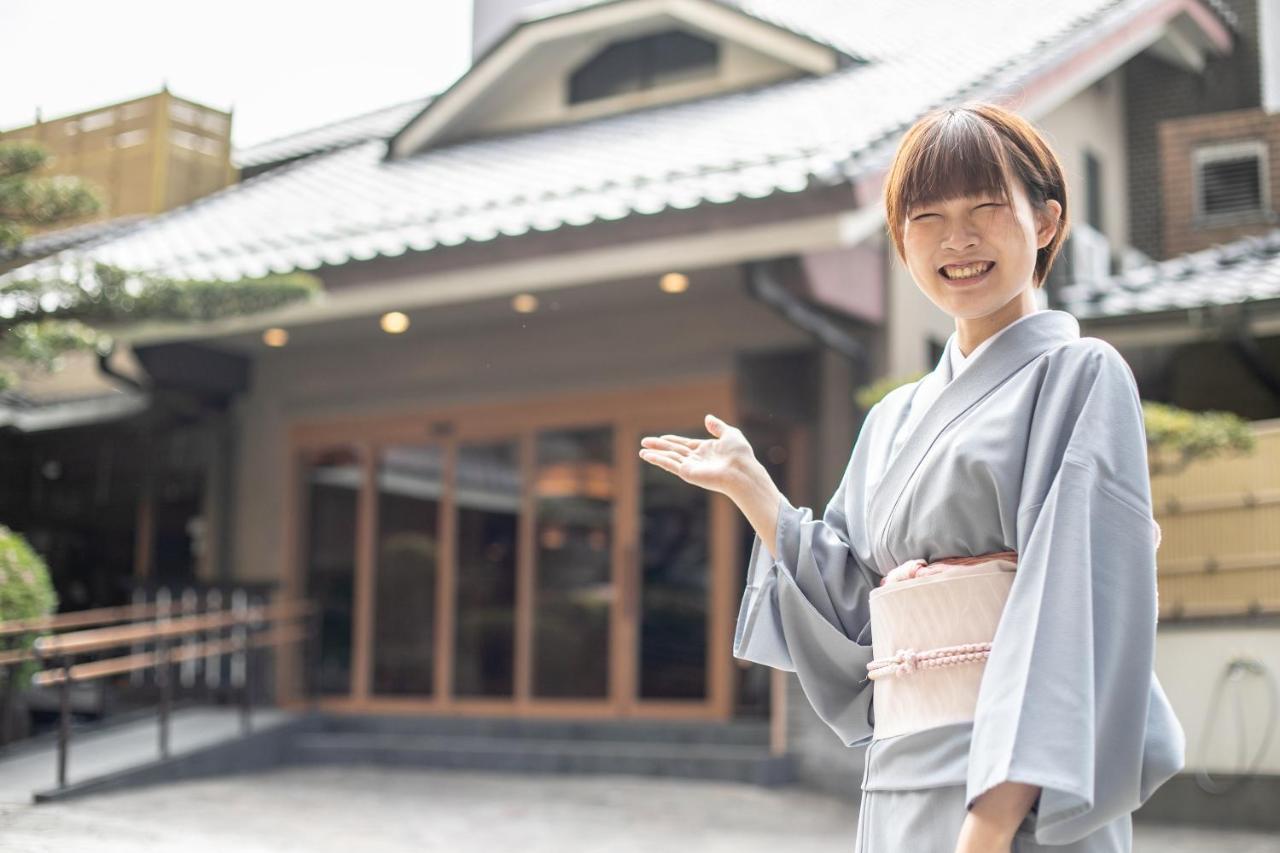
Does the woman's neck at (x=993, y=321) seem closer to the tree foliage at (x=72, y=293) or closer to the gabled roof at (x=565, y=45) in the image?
the tree foliage at (x=72, y=293)

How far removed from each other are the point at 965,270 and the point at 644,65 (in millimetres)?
9240

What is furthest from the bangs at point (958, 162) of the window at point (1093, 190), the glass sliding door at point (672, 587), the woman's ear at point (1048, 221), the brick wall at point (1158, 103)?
the brick wall at point (1158, 103)

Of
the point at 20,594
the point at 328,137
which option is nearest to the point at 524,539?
the point at 20,594

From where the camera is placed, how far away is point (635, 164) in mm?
8539

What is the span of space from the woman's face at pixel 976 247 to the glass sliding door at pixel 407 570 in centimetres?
813

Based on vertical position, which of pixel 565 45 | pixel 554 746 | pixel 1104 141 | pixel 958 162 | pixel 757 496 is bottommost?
pixel 554 746

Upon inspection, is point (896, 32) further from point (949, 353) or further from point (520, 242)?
point (949, 353)

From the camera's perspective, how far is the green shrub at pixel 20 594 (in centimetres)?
670

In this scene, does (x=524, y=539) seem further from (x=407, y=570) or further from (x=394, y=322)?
(x=394, y=322)

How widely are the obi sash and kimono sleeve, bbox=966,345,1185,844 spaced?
6 cm

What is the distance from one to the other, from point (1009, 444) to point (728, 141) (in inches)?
277

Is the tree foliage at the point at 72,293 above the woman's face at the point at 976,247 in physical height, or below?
above

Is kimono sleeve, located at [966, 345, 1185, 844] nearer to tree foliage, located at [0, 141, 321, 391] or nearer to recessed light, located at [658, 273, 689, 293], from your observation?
tree foliage, located at [0, 141, 321, 391]

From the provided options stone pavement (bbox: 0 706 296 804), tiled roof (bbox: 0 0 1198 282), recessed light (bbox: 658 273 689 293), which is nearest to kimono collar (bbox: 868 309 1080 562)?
tiled roof (bbox: 0 0 1198 282)
